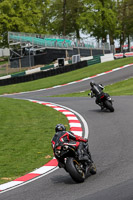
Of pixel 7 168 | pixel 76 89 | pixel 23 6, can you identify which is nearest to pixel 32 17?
pixel 23 6

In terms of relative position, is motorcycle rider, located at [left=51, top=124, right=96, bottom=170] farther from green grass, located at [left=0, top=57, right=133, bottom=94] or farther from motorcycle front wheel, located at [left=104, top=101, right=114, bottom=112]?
green grass, located at [left=0, top=57, right=133, bottom=94]

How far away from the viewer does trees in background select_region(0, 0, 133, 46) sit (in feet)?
190

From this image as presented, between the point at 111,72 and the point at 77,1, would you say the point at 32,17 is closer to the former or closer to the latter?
the point at 77,1

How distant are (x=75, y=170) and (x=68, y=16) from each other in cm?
6605

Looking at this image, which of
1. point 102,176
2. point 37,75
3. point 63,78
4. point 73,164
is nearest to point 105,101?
point 102,176

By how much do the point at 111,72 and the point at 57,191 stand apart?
2834cm

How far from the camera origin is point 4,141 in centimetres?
1212

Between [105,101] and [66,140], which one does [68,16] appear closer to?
[105,101]

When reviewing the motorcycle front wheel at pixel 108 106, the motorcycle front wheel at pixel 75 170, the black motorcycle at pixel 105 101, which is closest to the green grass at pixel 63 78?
the black motorcycle at pixel 105 101

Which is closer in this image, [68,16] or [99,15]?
[99,15]

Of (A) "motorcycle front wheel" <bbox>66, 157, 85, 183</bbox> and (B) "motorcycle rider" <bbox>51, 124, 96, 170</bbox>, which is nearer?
(A) "motorcycle front wheel" <bbox>66, 157, 85, 183</bbox>

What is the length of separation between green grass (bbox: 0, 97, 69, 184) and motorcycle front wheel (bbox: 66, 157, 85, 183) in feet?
5.78

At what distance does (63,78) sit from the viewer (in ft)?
118

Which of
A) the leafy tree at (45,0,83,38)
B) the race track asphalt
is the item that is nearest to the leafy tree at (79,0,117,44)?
the leafy tree at (45,0,83,38)
